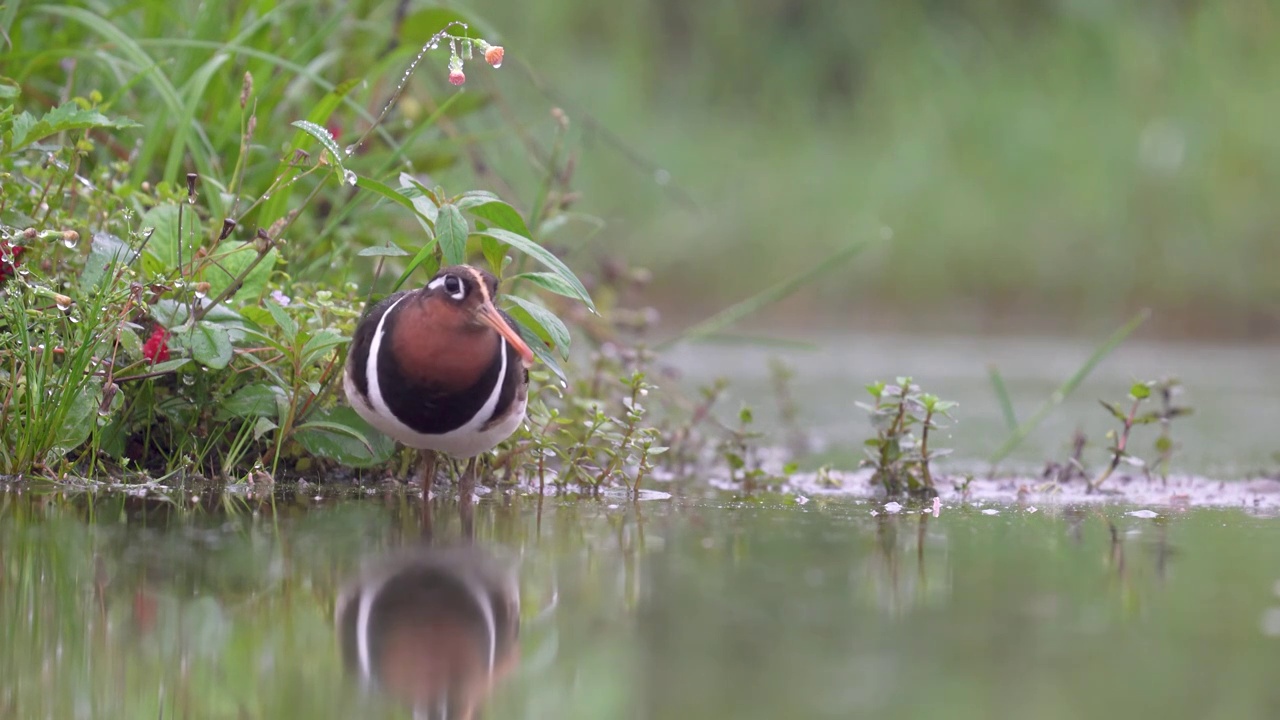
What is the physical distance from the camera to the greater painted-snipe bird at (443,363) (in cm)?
340

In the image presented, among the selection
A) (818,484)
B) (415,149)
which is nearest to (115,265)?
(415,149)

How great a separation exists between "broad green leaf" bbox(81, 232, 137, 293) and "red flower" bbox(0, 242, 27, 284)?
0.15 m

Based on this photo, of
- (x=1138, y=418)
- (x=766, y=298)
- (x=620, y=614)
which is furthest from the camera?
(x=766, y=298)

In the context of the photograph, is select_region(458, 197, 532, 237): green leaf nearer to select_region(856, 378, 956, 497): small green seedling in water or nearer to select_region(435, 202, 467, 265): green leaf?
select_region(435, 202, 467, 265): green leaf

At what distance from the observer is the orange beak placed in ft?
10.9

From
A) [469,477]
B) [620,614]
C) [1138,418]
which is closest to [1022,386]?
[1138,418]

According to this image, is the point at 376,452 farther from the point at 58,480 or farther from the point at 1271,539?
the point at 1271,539

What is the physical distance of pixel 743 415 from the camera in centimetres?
454

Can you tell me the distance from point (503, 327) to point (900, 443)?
1360 mm

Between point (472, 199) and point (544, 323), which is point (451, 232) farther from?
point (544, 323)

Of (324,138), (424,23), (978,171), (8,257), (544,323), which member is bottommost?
(544,323)

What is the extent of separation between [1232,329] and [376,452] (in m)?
7.67

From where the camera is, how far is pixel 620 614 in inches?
103

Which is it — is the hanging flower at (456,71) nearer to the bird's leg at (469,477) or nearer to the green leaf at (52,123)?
the green leaf at (52,123)
